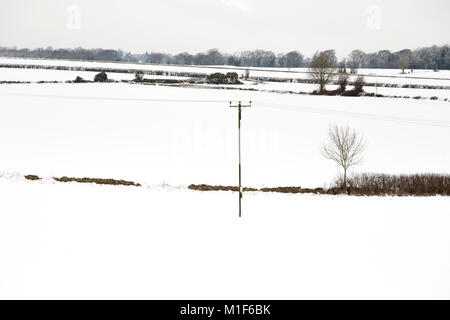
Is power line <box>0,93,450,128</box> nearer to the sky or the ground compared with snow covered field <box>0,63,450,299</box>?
nearer to the sky

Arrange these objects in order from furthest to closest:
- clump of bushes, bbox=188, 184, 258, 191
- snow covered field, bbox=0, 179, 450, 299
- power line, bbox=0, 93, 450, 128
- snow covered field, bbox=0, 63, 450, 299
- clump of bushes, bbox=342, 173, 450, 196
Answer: power line, bbox=0, 93, 450, 128
clump of bushes, bbox=342, 173, 450, 196
clump of bushes, bbox=188, 184, 258, 191
snow covered field, bbox=0, 63, 450, 299
snow covered field, bbox=0, 179, 450, 299

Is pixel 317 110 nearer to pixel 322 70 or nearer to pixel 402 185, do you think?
pixel 322 70

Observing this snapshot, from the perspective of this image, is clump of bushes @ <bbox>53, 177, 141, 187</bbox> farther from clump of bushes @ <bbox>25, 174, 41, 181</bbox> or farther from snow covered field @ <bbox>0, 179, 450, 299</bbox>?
snow covered field @ <bbox>0, 179, 450, 299</bbox>

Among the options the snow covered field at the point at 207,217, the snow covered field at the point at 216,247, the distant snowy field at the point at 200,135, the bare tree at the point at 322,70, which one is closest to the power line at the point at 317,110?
the distant snowy field at the point at 200,135

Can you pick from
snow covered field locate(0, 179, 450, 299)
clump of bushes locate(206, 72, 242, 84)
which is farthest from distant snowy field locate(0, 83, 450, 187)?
clump of bushes locate(206, 72, 242, 84)

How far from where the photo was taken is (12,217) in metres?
20.1

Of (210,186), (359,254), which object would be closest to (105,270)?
(359,254)

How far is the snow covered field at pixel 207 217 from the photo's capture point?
47.1 ft

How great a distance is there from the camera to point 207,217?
21.5m

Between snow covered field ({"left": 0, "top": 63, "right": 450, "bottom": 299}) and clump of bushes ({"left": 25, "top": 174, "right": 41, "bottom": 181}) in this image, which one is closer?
snow covered field ({"left": 0, "top": 63, "right": 450, "bottom": 299})

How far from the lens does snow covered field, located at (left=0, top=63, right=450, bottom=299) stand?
1436cm

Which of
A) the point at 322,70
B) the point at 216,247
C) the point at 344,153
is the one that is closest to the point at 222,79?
the point at 322,70

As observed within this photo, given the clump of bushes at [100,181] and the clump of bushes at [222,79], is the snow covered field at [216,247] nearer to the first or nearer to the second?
the clump of bushes at [100,181]
